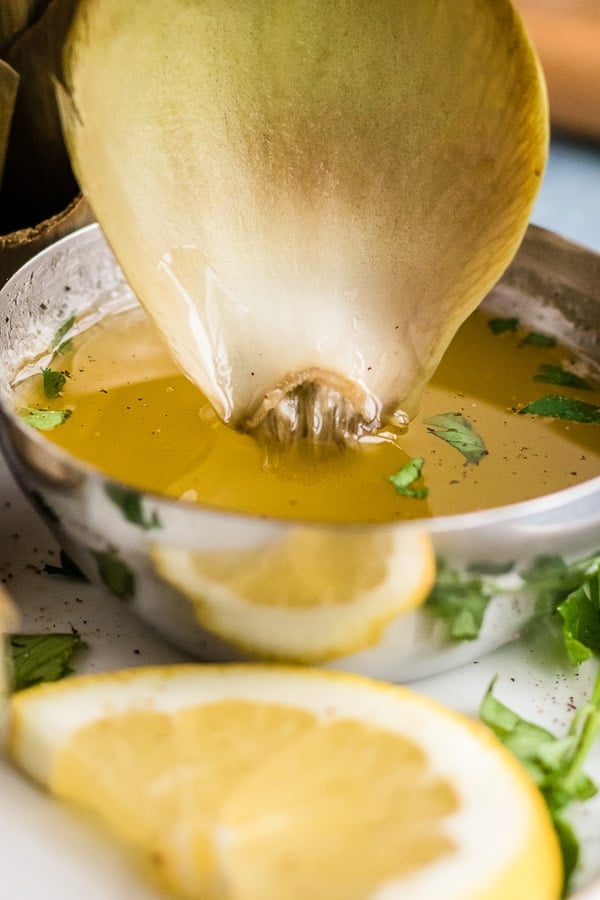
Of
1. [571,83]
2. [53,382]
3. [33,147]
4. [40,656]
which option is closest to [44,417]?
[53,382]

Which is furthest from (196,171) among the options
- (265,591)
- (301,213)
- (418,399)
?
(265,591)

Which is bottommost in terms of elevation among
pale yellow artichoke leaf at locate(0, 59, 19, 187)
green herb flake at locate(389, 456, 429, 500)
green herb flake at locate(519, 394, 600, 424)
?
green herb flake at locate(519, 394, 600, 424)

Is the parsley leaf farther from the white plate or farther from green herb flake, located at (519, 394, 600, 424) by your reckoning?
green herb flake, located at (519, 394, 600, 424)

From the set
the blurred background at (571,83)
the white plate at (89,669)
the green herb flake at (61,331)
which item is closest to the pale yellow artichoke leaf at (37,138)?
the green herb flake at (61,331)

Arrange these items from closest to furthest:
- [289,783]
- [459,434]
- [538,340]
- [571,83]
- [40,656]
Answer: [289,783], [40,656], [459,434], [538,340], [571,83]

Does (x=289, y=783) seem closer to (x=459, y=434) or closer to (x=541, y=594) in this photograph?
(x=541, y=594)

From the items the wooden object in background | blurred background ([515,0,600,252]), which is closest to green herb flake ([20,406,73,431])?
blurred background ([515,0,600,252])
